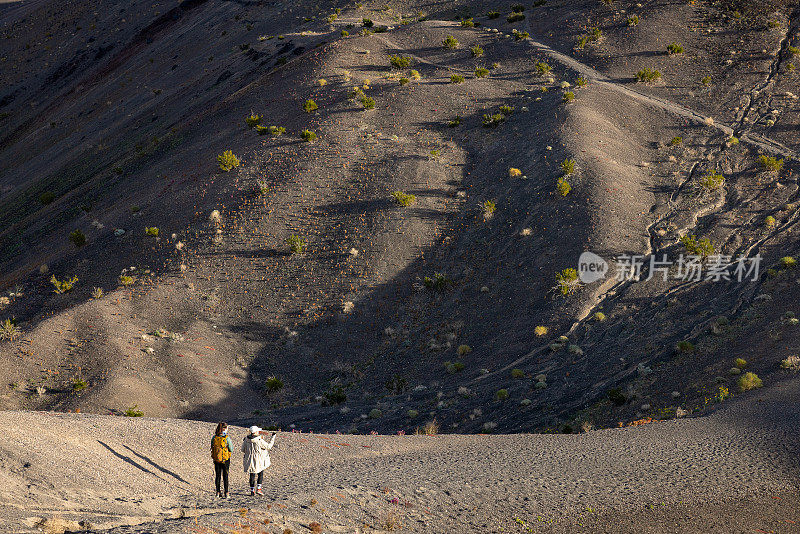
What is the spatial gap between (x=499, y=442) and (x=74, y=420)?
1297 centimetres

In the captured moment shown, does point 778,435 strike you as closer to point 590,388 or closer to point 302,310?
point 590,388

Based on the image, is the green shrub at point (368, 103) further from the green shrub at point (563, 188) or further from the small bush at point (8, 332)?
the small bush at point (8, 332)

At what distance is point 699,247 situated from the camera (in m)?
28.5

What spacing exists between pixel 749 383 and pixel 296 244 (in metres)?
23.8

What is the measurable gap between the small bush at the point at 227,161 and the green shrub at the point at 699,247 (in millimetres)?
29067

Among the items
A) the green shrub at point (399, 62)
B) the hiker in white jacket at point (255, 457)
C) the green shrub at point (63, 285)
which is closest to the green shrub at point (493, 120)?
the green shrub at point (399, 62)

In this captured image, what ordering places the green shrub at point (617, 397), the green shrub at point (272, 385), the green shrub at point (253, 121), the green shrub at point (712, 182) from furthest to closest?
the green shrub at point (253, 121) < the green shrub at point (712, 182) < the green shrub at point (272, 385) < the green shrub at point (617, 397)

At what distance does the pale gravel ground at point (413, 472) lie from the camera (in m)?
12.2

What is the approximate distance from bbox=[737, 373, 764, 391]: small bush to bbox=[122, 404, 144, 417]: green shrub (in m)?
22.4

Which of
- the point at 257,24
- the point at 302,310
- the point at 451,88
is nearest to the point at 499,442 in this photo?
the point at 302,310

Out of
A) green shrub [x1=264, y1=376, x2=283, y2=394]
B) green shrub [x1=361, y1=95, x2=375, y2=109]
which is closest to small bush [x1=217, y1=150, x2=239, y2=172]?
green shrub [x1=361, y1=95, x2=375, y2=109]

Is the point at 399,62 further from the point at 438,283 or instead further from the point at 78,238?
the point at 78,238

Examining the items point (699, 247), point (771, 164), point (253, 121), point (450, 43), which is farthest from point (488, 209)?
point (450, 43)

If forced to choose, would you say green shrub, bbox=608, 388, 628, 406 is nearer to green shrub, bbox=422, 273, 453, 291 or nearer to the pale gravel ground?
the pale gravel ground
